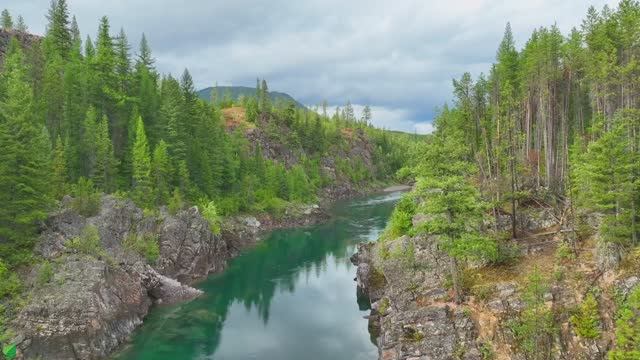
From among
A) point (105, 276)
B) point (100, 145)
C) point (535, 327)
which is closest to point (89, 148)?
point (100, 145)

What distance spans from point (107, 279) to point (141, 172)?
2432 cm

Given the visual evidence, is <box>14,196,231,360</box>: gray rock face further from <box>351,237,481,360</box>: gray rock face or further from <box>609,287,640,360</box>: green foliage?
<box>609,287,640,360</box>: green foliage

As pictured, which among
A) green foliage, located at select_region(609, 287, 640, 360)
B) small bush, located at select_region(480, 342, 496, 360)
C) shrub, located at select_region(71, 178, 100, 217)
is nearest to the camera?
green foliage, located at select_region(609, 287, 640, 360)

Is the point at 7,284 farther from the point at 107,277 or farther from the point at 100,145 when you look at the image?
the point at 100,145

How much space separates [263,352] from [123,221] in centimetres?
2649

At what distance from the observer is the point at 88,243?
48750mm

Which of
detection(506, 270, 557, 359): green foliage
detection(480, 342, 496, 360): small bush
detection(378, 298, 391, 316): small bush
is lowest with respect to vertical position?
detection(378, 298, 391, 316): small bush

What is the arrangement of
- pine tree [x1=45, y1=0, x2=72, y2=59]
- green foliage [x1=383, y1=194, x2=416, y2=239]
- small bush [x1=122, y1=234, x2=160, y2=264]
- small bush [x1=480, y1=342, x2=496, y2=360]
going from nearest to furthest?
small bush [x1=480, y1=342, x2=496, y2=360] → green foliage [x1=383, y1=194, x2=416, y2=239] → small bush [x1=122, y1=234, x2=160, y2=264] → pine tree [x1=45, y1=0, x2=72, y2=59]

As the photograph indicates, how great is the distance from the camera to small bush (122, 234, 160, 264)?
57.9m

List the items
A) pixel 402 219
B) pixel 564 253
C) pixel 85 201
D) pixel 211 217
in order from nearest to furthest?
pixel 564 253, pixel 85 201, pixel 402 219, pixel 211 217

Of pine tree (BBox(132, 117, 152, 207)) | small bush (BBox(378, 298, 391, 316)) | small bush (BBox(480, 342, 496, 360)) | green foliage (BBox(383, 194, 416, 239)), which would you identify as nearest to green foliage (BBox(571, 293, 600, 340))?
small bush (BBox(480, 342, 496, 360))

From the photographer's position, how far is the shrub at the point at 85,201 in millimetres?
54844

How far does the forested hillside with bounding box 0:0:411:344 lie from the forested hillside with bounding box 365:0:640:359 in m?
34.2

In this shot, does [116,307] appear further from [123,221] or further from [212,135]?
[212,135]
